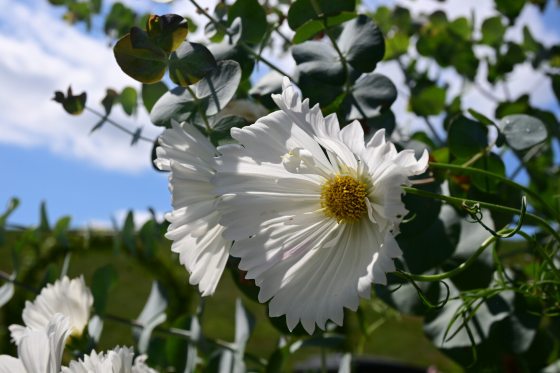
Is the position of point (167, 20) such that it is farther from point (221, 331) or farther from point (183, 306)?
point (221, 331)

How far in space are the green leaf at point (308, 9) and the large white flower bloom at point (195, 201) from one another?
0.16 m

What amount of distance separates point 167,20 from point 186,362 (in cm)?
34

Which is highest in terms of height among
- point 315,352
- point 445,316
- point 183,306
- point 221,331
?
point 445,316

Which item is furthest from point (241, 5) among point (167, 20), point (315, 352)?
point (315, 352)

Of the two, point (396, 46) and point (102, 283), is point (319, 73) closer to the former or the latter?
point (102, 283)

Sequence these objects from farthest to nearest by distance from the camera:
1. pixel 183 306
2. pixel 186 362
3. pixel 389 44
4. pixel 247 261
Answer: pixel 183 306 → pixel 389 44 → pixel 186 362 → pixel 247 261

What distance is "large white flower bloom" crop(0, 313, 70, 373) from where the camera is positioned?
40cm

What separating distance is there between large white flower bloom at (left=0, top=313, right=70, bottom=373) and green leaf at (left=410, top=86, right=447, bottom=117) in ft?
1.46

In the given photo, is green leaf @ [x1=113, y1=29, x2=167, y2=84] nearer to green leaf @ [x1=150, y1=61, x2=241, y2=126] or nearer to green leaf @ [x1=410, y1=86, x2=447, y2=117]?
green leaf @ [x1=150, y1=61, x2=241, y2=126]

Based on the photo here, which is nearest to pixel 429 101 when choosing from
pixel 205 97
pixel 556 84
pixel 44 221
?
pixel 556 84

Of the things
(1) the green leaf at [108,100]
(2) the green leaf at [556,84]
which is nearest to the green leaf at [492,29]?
(2) the green leaf at [556,84]

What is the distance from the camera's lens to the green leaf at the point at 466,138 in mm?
520

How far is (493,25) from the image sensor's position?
99cm

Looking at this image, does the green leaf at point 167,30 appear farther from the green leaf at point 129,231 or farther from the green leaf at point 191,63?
the green leaf at point 129,231
